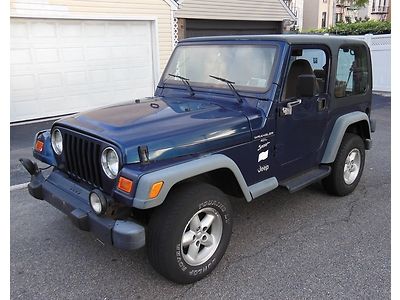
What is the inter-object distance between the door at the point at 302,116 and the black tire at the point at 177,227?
108 cm

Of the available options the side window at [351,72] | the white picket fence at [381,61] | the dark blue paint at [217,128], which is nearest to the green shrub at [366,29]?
the white picket fence at [381,61]

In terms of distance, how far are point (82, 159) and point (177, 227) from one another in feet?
3.21

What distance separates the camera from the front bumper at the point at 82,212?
99.8 inches

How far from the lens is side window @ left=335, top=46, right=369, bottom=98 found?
4.33m

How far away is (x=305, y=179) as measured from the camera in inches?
156

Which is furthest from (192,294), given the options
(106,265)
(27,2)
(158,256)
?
(27,2)

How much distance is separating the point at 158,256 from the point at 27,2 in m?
7.82

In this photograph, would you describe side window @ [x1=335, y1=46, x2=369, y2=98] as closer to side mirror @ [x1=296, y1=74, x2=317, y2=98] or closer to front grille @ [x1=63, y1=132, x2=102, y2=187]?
side mirror @ [x1=296, y1=74, x2=317, y2=98]

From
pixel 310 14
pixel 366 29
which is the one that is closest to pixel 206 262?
pixel 366 29

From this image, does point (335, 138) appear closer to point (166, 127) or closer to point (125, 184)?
point (166, 127)

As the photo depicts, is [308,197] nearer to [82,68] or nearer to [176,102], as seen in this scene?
[176,102]

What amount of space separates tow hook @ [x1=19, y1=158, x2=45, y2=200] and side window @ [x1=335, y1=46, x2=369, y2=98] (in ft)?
10.7

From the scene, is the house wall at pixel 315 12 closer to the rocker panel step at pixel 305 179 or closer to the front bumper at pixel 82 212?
the rocker panel step at pixel 305 179

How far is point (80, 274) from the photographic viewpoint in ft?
10.2
